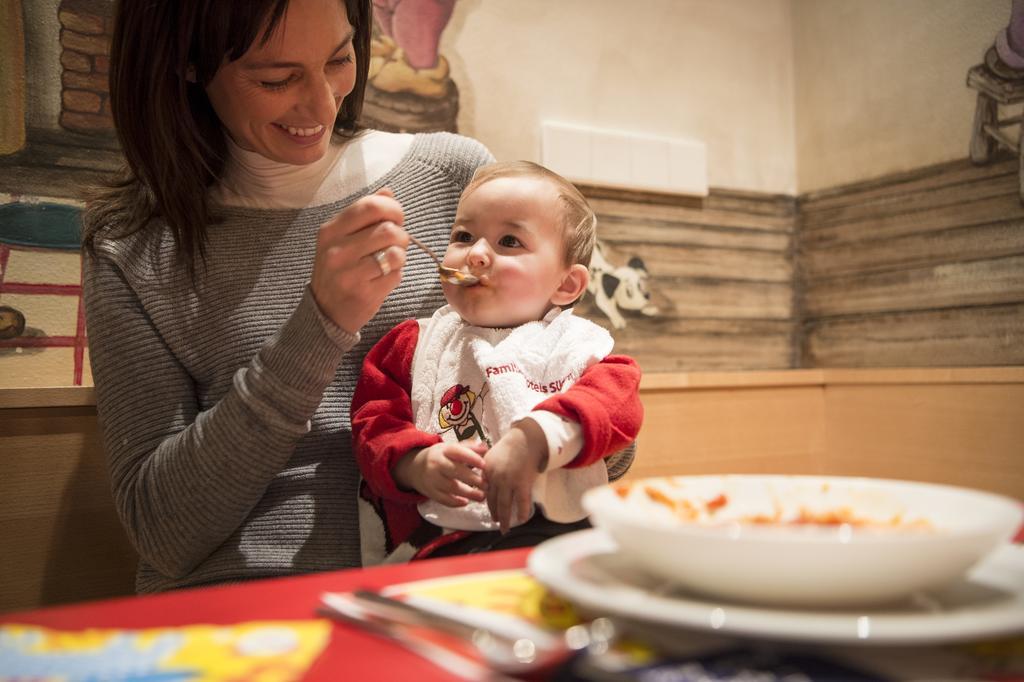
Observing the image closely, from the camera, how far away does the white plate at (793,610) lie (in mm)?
348

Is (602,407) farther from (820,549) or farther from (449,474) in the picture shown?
(820,549)

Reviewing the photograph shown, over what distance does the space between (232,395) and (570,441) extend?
0.43 m

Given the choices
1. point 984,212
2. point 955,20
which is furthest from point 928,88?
point 984,212

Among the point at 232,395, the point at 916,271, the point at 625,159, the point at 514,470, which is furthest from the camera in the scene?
the point at 625,159

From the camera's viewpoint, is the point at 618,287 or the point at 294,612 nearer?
the point at 294,612

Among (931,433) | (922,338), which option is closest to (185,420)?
(931,433)

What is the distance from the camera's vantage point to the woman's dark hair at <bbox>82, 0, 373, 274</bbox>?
1196 millimetres

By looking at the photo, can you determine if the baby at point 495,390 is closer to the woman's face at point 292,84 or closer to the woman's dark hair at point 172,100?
the woman's face at point 292,84

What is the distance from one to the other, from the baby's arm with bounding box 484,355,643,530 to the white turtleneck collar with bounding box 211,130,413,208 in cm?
56

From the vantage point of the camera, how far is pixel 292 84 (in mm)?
1238

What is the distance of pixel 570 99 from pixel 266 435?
190 centimetres

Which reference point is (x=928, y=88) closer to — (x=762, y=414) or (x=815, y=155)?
(x=815, y=155)

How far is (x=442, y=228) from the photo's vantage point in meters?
1.42

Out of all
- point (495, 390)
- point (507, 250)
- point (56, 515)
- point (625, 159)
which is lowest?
point (56, 515)
